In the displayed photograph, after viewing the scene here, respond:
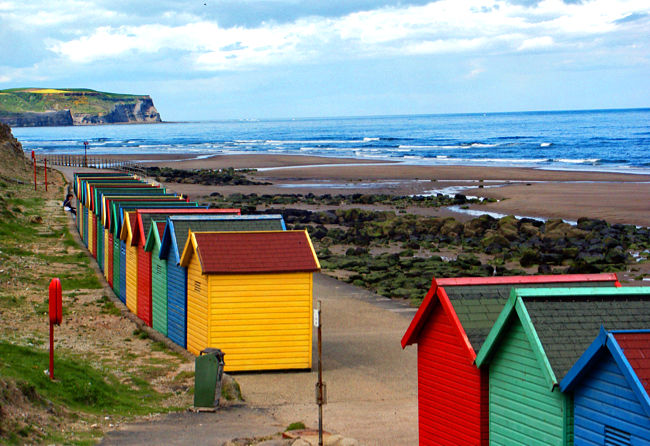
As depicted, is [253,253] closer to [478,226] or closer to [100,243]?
[100,243]

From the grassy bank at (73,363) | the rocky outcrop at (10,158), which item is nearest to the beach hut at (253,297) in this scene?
the grassy bank at (73,363)

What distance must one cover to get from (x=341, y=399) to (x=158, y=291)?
660 centimetres

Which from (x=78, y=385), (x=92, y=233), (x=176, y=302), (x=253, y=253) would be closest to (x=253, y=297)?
(x=253, y=253)

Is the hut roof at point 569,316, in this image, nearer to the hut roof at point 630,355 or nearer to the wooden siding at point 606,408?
the wooden siding at point 606,408

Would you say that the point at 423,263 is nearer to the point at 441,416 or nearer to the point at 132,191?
the point at 132,191

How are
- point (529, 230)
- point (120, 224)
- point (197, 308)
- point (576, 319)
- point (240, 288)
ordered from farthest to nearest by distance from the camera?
point (529, 230) → point (120, 224) → point (197, 308) → point (240, 288) → point (576, 319)

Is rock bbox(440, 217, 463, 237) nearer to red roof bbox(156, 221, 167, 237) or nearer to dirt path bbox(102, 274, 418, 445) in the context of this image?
dirt path bbox(102, 274, 418, 445)

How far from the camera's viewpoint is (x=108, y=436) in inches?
481

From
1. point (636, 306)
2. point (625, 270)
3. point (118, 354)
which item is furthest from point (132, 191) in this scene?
point (636, 306)

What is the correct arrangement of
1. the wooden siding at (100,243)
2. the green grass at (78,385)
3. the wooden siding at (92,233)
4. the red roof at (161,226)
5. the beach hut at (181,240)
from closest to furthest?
1. the green grass at (78,385)
2. the beach hut at (181,240)
3. the red roof at (161,226)
4. the wooden siding at (100,243)
5. the wooden siding at (92,233)

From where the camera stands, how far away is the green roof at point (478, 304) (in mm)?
10945

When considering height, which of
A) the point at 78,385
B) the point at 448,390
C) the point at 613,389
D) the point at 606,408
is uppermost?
the point at 613,389

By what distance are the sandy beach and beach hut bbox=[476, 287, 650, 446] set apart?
1405 inches

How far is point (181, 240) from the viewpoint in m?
18.8
